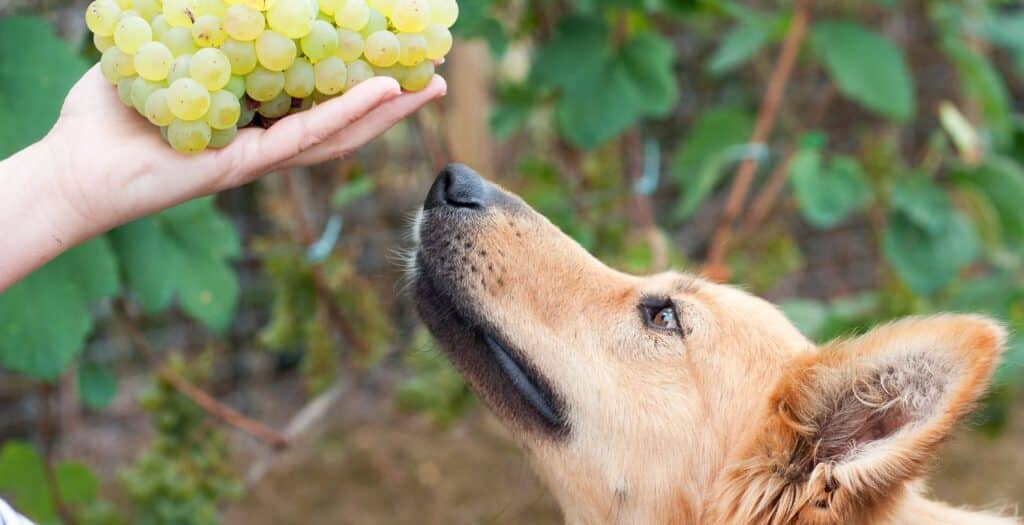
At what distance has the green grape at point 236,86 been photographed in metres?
1.36

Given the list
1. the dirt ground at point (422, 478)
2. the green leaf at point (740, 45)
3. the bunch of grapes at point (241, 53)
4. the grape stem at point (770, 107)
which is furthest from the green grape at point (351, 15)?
the dirt ground at point (422, 478)

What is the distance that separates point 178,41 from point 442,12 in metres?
0.39

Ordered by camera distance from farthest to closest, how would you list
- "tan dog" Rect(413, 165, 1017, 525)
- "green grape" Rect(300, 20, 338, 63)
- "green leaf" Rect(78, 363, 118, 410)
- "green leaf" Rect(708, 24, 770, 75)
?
"green leaf" Rect(708, 24, 770, 75) < "green leaf" Rect(78, 363, 118, 410) < "tan dog" Rect(413, 165, 1017, 525) < "green grape" Rect(300, 20, 338, 63)

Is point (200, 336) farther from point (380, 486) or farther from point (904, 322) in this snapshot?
point (904, 322)

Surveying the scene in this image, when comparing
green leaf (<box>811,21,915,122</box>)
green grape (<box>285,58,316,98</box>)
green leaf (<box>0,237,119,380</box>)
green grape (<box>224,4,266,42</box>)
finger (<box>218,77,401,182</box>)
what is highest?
green grape (<box>224,4,266,42</box>)

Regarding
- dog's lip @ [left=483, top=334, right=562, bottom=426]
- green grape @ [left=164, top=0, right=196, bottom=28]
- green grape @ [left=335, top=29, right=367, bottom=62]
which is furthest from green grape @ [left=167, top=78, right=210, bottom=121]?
dog's lip @ [left=483, top=334, right=562, bottom=426]

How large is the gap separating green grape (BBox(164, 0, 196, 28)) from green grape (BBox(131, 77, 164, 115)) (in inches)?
3.8

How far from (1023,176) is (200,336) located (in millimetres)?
3325

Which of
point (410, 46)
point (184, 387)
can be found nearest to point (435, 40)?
point (410, 46)

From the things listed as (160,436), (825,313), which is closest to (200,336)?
(160,436)

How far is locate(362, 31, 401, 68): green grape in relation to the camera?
4.68 feet

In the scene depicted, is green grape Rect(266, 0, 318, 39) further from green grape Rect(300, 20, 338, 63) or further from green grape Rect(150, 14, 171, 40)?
green grape Rect(150, 14, 171, 40)

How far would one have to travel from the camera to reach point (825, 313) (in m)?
3.62

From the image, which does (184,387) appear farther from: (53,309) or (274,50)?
(274,50)
